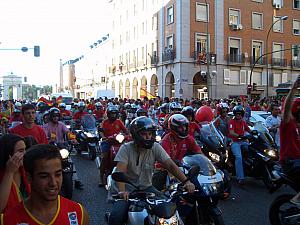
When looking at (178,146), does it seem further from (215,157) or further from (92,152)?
(92,152)

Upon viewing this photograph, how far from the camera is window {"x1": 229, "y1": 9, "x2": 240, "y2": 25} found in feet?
143

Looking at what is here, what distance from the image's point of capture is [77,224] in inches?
89.7

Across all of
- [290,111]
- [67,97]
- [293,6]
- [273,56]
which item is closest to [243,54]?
[273,56]

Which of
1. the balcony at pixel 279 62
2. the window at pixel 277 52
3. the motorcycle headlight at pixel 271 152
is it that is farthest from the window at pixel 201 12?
the motorcycle headlight at pixel 271 152

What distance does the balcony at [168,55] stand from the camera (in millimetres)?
41531

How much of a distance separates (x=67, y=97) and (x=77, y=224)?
1332 inches

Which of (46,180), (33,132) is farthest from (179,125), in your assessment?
(46,180)

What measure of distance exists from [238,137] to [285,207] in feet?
10.7

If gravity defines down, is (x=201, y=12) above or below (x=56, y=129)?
above

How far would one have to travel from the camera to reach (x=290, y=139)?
503 centimetres

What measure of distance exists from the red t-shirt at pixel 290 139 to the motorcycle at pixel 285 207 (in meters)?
0.31

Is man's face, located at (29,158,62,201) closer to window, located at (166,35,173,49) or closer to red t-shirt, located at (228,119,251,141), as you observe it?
red t-shirt, located at (228,119,251,141)

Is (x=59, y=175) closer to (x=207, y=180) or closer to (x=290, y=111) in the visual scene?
(x=207, y=180)

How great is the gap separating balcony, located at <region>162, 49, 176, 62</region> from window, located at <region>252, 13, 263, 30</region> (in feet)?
35.6
